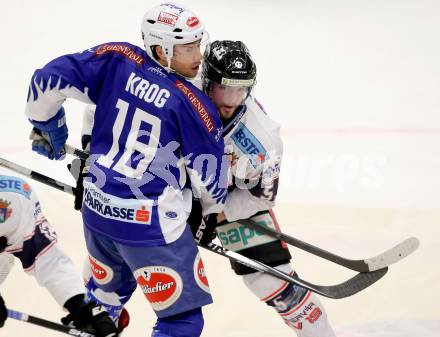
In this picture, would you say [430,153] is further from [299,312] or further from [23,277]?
[23,277]

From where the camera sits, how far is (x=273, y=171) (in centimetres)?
349

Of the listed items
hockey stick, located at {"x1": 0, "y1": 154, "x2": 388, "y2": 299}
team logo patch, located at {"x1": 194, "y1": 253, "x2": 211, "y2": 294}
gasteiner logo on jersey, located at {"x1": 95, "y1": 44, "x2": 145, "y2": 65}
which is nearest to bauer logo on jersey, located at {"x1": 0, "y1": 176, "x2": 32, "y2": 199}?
hockey stick, located at {"x1": 0, "y1": 154, "x2": 388, "y2": 299}

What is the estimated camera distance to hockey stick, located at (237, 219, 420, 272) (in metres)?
3.70

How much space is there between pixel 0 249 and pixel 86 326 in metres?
0.42

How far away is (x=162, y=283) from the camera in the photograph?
10.4 feet

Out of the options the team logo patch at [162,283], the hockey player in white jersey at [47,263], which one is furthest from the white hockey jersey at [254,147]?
the hockey player in white jersey at [47,263]

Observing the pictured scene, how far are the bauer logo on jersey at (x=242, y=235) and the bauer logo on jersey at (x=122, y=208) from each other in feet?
2.19

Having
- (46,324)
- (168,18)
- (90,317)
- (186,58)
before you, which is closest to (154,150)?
(186,58)

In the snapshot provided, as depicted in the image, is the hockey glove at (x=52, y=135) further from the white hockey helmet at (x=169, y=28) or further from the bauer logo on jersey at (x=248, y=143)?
the bauer logo on jersey at (x=248, y=143)

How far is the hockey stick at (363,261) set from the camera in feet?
12.1

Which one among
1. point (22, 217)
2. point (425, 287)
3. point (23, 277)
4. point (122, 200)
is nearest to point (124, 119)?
point (122, 200)

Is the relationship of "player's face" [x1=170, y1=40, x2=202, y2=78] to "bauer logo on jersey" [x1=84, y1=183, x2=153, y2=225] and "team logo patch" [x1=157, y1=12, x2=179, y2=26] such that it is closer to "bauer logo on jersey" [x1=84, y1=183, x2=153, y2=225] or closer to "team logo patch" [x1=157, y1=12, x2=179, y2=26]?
"team logo patch" [x1=157, y1=12, x2=179, y2=26]

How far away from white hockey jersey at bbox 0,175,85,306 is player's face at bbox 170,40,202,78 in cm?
67

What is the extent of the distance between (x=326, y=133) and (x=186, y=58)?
2372mm
